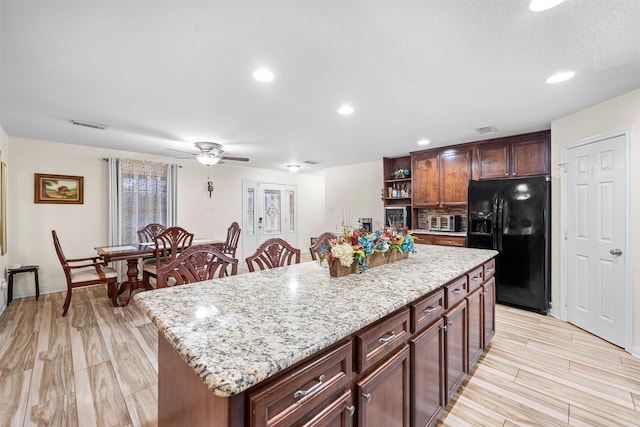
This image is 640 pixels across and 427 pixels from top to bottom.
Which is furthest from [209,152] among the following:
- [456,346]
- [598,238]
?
[598,238]

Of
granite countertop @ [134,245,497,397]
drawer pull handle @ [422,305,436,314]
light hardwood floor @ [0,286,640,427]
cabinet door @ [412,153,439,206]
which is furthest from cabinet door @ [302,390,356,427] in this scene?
cabinet door @ [412,153,439,206]

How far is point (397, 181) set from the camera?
215 inches

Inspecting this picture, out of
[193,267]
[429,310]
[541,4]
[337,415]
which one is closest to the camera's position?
[337,415]

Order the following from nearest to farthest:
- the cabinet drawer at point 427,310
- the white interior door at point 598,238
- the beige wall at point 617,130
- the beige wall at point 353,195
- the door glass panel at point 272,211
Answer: the cabinet drawer at point 427,310
the beige wall at point 617,130
the white interior door at point 598,238
the beige wall at point 353,195
the door glass panel at point 272,211

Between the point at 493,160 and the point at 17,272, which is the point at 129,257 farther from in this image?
the point at 493,160

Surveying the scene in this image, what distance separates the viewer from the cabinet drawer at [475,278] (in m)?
2.06

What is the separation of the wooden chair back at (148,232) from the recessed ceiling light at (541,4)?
5198 mm

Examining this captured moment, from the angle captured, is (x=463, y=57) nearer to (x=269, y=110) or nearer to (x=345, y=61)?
(x=345, y=61)

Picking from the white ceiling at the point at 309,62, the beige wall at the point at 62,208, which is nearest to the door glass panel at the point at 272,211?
the beige wall at the point at 62,208

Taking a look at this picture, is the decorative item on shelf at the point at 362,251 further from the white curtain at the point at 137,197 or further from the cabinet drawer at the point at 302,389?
the white curtain at the point at 137,197

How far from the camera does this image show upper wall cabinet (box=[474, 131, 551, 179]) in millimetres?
3748

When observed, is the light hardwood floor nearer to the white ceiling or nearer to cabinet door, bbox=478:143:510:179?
cabinet door, bbox=478:143:510:179

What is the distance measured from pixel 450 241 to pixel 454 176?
3.50 feet

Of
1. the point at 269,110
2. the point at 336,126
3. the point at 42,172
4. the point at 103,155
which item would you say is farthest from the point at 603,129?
the point at 42,172
